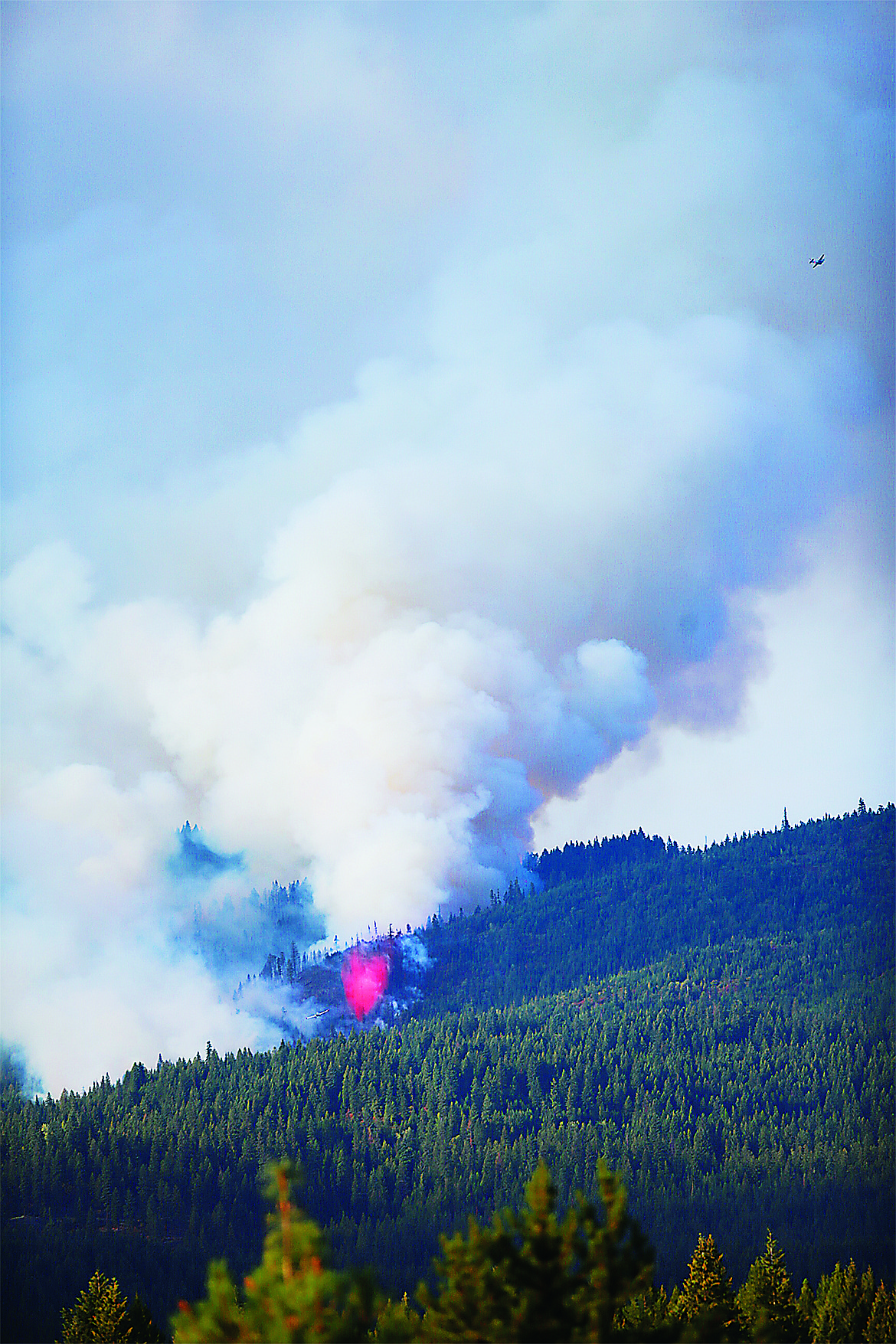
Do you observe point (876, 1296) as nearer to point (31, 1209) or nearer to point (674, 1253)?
point (674, 1253)

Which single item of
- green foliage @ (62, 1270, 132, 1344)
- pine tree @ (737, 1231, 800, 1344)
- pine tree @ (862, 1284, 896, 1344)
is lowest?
pine tree @ (862, 1284, 896, 1344)

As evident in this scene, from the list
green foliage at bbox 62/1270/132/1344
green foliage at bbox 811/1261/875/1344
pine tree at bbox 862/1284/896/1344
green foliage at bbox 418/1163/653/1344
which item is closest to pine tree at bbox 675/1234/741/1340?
green foliage at bbox 811/1261/875/1344

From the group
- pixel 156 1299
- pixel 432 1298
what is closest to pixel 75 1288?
pixel 156 1299

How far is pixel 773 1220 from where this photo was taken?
19838cm

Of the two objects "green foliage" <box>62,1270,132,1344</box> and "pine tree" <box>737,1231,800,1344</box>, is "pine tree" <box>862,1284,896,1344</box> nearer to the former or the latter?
"pine tree" <box>737,1231,800,1344</box>

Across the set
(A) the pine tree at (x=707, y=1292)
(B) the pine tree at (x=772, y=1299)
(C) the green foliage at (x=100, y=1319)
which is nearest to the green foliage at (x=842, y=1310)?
(B) the pine tree at (x=772, y=1299)

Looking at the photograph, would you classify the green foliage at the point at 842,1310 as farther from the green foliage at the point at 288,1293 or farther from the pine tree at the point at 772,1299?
the green foliage at the point at 288,1293

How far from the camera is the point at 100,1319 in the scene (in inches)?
3420

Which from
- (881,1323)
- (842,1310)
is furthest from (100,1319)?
(881,1323)

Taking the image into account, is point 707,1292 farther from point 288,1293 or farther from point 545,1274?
point 288,1293

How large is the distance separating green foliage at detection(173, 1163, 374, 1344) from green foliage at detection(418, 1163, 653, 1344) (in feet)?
17.9

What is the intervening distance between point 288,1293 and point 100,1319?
65024 millimetres

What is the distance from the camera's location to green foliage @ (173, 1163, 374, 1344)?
31844mm

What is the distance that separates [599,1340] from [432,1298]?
5675 millimetres
